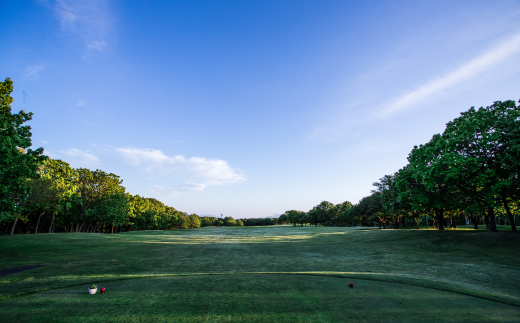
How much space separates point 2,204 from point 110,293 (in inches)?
591

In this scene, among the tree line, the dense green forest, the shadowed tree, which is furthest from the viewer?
the dense green forest

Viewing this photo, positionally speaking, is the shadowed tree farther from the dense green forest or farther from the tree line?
the dense green forest

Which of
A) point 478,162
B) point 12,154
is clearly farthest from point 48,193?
point 478,162

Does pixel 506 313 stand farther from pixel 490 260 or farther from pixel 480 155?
pixel 480 155

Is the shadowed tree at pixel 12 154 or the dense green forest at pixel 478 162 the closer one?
the shadowed tree at pixel 12 154

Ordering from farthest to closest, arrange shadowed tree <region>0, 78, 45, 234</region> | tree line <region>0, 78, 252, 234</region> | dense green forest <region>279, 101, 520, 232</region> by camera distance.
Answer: dense green forest <region>279, 101, 520, 232</region> < tree line <region>0, 78, 252, 234</region> < shadowed tree <region>0, 78, 45, 234</region>

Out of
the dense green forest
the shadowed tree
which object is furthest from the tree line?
the dense green forest

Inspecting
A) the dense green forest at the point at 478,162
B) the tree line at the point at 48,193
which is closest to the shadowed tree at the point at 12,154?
the tree line at the point at 48,193

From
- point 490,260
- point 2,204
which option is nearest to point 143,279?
point 2,204

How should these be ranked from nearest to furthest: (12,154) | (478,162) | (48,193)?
1. (12,154)
2. (478,162)
3. (48,193)

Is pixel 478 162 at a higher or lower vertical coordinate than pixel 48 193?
higher

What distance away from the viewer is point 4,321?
5.30 meters

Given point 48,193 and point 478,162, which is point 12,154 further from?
point 478,162

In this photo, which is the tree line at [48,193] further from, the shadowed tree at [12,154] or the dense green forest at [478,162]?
the dense green forest at [478,162]
